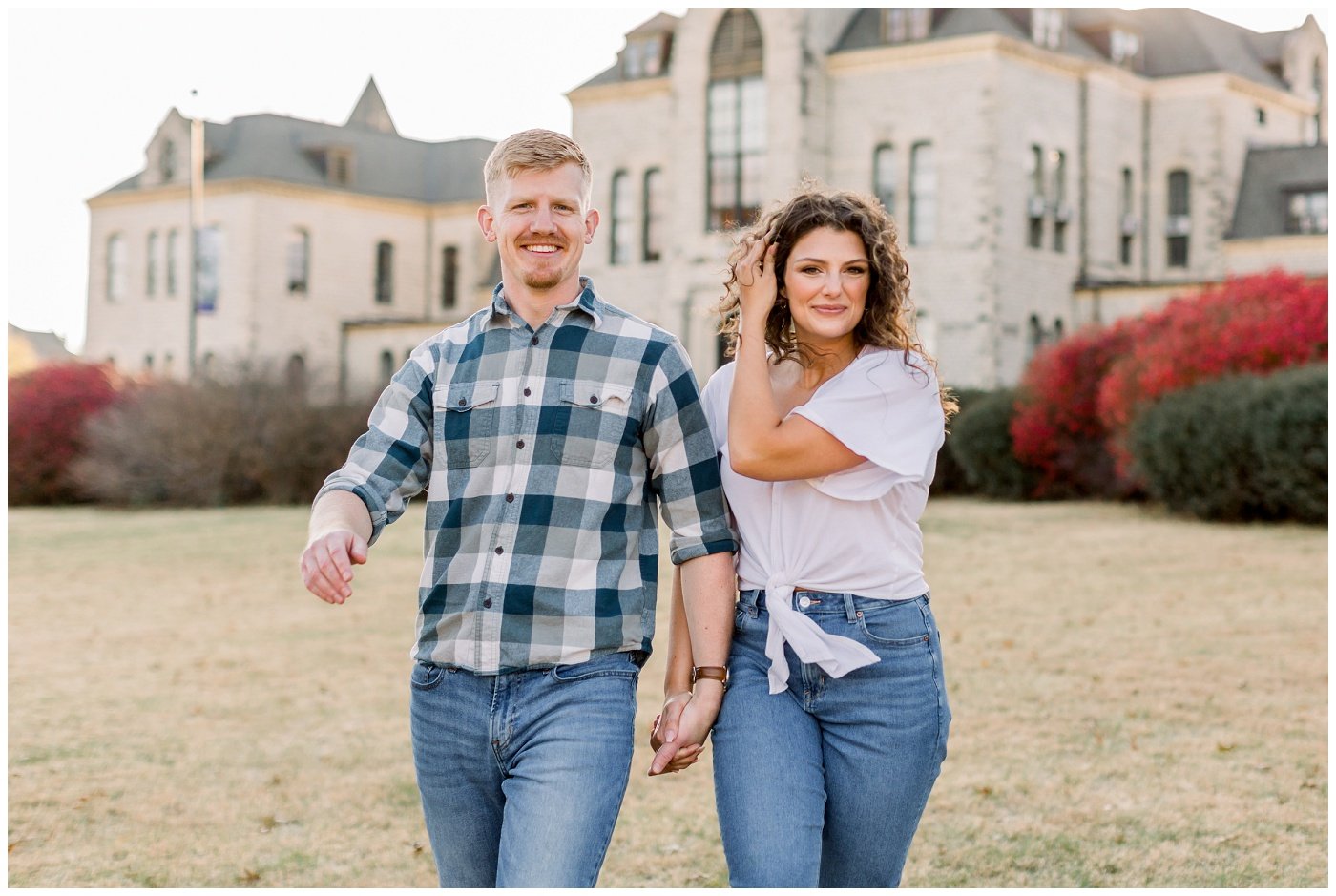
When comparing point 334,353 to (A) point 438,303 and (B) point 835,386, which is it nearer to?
(A) point 438,303


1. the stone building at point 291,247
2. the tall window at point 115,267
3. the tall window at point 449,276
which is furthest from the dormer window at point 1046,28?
the tall window at point 115,267

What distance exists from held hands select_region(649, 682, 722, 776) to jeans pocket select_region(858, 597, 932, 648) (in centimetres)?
40

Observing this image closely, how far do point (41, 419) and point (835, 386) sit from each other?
112ft

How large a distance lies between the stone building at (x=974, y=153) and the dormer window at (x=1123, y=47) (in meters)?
0.06

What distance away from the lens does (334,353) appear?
55.7 metres

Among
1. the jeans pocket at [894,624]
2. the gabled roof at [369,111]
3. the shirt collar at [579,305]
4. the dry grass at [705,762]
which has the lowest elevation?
the dry grass at [705,762]

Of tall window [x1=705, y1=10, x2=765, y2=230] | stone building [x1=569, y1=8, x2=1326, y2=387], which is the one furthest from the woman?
tall window [x1=705, y1=10, x2=765, y2=230]

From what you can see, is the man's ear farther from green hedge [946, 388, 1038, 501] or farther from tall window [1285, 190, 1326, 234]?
tall window [1285, 190, 1326, 234]

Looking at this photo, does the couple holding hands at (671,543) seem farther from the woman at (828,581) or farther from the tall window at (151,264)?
the tall window at (151,264)

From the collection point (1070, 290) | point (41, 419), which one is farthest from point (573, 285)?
point (1070, 290)

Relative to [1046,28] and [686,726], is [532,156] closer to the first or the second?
[686,726]

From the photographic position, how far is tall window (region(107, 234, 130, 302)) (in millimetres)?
57688

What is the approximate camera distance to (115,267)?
5800cm

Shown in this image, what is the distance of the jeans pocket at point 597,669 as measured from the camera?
380 centimetres
